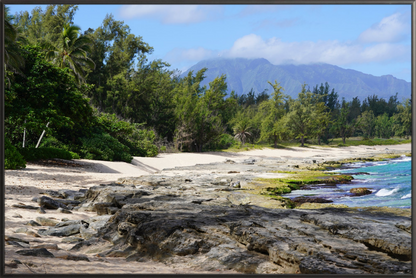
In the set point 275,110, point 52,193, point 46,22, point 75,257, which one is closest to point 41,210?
point 52,193

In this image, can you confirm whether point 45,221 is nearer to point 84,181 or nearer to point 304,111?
point 84,181

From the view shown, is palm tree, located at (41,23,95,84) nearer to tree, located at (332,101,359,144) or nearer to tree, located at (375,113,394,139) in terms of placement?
tree, located at (332,101,359,144)

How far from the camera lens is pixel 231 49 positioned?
6832 millimetres

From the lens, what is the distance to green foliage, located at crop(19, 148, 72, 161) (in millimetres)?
11837

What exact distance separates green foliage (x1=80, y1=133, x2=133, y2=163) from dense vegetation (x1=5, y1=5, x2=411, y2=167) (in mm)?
46

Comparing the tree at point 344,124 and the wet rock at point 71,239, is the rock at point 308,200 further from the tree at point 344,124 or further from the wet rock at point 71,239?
the wet rock at point 71,239

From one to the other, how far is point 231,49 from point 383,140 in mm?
4425

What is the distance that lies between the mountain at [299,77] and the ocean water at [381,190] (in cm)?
156

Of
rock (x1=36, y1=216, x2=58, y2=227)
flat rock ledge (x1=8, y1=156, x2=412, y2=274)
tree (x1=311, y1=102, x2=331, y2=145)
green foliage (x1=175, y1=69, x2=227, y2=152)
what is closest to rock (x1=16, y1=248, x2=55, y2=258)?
flat rock ledge (x1=8, y1=156, x2=412, y2=274)

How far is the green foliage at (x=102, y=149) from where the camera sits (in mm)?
14805

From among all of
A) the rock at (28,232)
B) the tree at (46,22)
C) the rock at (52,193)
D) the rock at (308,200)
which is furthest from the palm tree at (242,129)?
the rock at (28,232)

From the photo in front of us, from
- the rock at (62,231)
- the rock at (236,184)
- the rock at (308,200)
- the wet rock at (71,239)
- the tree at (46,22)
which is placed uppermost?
the tree at (46,22)

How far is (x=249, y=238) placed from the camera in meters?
3.96

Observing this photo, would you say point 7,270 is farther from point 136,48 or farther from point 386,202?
point 136,48
